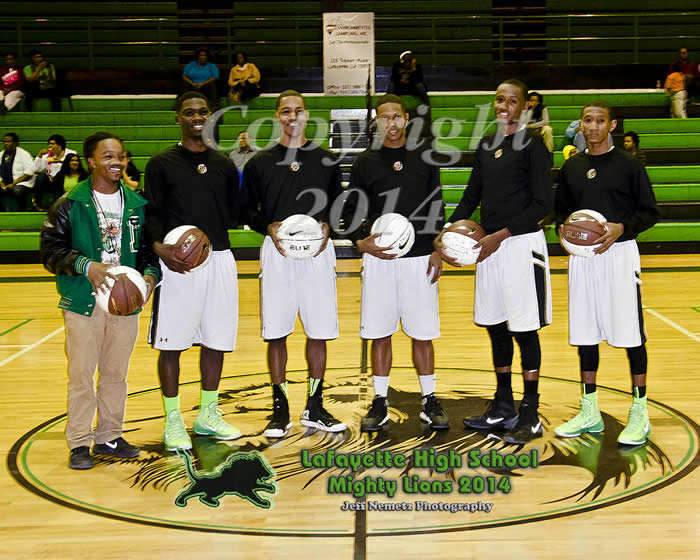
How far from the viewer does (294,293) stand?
4840mm

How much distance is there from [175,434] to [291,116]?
1788mm

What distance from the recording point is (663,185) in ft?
44.8

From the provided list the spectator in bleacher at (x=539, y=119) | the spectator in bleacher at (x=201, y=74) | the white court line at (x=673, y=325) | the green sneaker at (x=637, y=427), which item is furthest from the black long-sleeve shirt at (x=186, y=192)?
the spectator in bleacher at (x=201, y=74)

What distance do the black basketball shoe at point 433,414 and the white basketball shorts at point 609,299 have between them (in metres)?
0.82

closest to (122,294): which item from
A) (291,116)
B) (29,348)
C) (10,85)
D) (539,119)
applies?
(291,116)

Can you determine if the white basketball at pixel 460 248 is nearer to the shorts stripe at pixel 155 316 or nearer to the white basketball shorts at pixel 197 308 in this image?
the white basketball shorts at pixel 197 308

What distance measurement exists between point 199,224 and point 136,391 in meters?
1.76

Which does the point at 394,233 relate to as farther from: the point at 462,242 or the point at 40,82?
the point at 40,82

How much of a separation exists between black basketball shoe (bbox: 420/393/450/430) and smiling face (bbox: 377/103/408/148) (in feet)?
4.71

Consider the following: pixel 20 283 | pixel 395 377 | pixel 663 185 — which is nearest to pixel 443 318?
pixel 395 377

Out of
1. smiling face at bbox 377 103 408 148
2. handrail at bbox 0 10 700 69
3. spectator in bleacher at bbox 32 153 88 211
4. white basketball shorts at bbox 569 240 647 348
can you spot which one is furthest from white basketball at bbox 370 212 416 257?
handrail at bbox 0 10 700 69

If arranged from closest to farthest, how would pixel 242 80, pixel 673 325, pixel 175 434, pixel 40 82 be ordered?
pixel 175 434 → pixel 673 325 → pixel 242 80 → pixel 40 82

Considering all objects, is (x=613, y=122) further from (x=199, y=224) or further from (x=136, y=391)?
(x=136, y=391)

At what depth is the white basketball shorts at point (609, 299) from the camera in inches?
182
